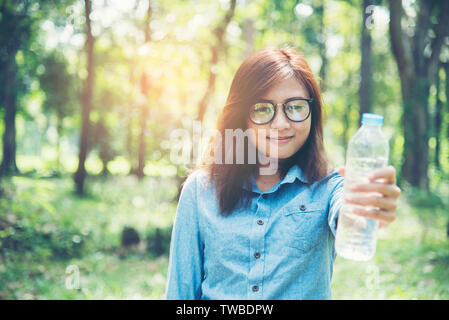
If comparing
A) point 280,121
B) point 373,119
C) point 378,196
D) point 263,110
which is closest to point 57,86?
point 263,110

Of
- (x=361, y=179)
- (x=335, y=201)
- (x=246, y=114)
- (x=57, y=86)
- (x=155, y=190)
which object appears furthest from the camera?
(x=57, y=86)

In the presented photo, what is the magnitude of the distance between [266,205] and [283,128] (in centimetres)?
40

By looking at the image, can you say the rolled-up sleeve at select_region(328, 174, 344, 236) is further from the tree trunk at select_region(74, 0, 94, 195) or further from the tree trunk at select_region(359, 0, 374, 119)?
the tree trunk at select_region(359, 0, 374, 119)

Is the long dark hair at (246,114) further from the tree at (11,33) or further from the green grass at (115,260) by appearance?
the tree at (11,33)

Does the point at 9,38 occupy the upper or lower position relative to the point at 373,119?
upper

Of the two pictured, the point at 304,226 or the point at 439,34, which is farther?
the point at 439,34

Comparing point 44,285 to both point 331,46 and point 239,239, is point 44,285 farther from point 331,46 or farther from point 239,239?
point 331,46

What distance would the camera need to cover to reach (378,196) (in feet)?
4.93

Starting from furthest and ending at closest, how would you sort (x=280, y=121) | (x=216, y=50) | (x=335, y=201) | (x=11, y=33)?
(x=216, y=50)
(x=11, y=33)
(x=280, y=121)
(x=335, y=201)

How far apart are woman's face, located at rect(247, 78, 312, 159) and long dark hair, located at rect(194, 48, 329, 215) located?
0.04 m

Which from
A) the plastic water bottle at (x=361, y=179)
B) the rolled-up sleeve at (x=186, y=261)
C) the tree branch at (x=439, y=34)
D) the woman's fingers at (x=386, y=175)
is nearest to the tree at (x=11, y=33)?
the rolled-up sleeve at (x=186, y=261)

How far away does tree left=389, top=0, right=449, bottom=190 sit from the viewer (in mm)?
7848

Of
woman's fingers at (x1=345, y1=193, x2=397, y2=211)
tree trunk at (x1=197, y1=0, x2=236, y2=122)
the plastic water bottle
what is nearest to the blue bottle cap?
the plastic water bottle

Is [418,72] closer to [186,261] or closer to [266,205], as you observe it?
[266,205]
